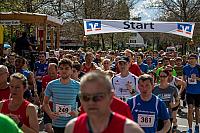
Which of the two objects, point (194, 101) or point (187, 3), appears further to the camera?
point (187, 3)

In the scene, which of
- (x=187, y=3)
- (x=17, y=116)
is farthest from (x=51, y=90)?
(x=187, y=3)

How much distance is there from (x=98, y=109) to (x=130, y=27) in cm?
1311

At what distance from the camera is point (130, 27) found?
1577 cm

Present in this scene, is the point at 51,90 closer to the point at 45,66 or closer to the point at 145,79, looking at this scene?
the point at 145,79

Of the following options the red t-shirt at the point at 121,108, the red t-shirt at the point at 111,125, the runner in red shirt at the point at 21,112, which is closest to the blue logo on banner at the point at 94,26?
the red t-shirt at the point at 121,108

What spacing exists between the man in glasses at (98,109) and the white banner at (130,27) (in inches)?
486

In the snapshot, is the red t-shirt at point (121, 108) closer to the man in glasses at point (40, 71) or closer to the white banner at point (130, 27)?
the man in glasses at point (40, 71)

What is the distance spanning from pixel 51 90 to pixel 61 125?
534 millimetres

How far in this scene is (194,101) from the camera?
10.9 meters

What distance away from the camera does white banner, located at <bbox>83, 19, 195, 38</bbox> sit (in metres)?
15.4

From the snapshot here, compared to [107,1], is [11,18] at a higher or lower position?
lower

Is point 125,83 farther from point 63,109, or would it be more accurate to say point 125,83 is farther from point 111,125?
point 111,125

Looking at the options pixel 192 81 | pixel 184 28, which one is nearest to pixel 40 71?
pixel 192 81

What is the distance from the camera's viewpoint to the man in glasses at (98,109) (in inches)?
110
